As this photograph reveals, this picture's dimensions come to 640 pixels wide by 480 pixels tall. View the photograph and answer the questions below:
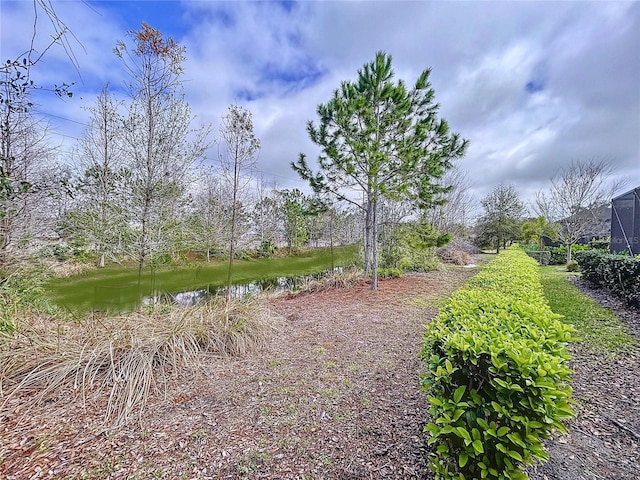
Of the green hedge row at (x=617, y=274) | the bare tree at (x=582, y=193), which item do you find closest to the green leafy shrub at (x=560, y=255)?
the bare tree at (x=582, y=193)

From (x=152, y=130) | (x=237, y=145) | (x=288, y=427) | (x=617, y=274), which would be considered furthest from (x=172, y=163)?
(x=617, y=274)

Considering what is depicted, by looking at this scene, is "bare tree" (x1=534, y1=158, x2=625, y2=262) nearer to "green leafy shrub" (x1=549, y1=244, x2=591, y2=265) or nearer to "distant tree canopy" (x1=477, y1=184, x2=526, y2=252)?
"green leafy shrub" (x1=549, y1=244, x2=591, y2=265)

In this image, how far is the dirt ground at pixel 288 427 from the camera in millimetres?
1611

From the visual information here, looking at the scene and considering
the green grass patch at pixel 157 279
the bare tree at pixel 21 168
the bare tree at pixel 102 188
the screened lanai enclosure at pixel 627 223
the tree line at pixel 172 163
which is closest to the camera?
the bare tree at pixel 21 168

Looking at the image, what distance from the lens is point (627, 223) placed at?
7.61 m

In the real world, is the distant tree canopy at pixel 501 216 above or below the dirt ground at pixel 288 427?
above

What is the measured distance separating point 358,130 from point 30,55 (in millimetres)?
5246

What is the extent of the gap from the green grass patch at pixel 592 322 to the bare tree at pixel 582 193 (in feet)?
27.2

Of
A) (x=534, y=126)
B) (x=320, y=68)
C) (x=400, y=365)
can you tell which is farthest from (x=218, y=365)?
(x=534, y=126)

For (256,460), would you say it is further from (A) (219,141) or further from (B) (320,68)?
(B) (320,68)

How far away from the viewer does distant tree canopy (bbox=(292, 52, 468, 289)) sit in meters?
6.18

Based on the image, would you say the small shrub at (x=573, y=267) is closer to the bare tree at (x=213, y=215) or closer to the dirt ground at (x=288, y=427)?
the dirt ground at (x=288, y=427)

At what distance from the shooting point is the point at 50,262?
14.0 feet

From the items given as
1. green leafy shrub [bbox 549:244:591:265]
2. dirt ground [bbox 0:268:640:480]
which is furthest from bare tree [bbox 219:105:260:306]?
green leafy shrub [bbox 549:244:591:265]
